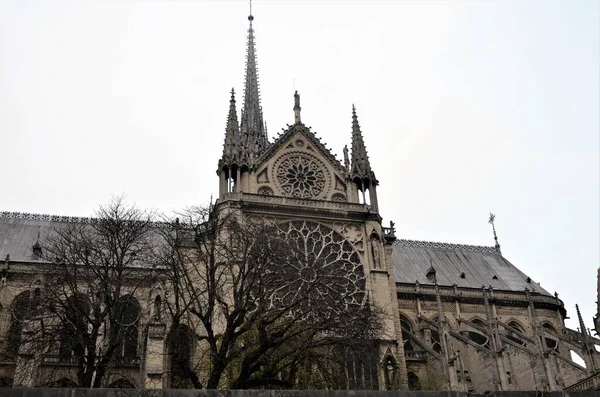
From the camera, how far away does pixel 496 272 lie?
164 feet

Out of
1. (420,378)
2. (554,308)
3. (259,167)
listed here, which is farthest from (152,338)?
(554,308)

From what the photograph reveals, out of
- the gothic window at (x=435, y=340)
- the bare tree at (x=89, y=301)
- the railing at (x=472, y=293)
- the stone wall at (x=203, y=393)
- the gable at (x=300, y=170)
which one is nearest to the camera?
the stone wall at (x=203, y=393)

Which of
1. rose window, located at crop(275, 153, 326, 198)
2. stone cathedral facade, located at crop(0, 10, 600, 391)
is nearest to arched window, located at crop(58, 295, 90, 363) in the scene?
stone cathedral facade, located at crop(0, 10, 600, 391)

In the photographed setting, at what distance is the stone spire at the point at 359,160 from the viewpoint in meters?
37.1

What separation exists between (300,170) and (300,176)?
43cm

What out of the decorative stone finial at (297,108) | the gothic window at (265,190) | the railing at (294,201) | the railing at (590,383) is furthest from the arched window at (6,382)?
the railing at (590,383)

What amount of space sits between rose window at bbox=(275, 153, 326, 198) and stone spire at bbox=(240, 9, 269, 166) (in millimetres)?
15747

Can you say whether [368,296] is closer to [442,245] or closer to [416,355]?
[416,355]

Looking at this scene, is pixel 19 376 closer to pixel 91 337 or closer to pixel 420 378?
pixel 91 337

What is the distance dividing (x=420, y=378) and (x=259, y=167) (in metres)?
14.2

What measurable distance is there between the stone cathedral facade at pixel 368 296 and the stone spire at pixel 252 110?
1623cm

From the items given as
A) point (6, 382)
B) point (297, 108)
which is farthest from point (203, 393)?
point (297, 108)

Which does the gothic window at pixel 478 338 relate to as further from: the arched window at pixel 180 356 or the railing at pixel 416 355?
the arched window at pixel 180 356

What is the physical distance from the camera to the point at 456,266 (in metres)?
49.8
